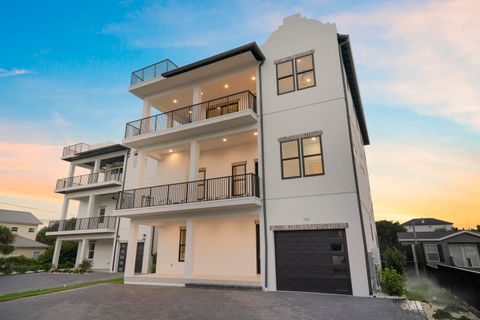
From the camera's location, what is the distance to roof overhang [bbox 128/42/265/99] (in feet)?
39.4

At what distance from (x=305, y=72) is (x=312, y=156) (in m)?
3.98

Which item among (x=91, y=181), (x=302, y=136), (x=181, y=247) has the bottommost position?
(x=181, y=247)

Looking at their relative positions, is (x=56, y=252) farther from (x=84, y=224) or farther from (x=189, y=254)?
(x=189, y=254)

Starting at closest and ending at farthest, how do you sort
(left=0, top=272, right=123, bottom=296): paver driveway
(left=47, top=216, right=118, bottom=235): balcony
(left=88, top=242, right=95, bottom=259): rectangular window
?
(left=0, top=272, right=123, bottom=296): paver driveway < (left=47, top=216, right=118, bottom=235): balcony < (left=88, top=242, right=95, bottom=259): rectangular window

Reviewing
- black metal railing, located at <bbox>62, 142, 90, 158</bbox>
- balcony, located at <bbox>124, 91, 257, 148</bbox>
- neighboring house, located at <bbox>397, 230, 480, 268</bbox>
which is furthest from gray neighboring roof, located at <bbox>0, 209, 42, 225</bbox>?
neighboring house, located at <bbox>397, 230, 480, 268</bbox>

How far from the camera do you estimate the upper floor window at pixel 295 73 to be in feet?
37.6

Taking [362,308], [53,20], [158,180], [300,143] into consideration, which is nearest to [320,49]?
[300,143]

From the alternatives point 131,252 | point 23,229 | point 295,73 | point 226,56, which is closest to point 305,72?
point 295,73

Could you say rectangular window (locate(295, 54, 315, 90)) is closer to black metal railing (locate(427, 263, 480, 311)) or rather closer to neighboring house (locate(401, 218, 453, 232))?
black metal railing (locate(427, 263, 480, 311))

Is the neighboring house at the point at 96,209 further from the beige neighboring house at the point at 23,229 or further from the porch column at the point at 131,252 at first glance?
the beige neighboring house at the point at 23,229

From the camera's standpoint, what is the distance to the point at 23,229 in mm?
37500

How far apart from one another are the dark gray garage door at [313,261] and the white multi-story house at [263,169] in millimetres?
35

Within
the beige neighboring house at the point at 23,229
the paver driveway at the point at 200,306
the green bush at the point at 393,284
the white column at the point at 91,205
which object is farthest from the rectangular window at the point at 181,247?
the beige neighboring house at the point at 23,229

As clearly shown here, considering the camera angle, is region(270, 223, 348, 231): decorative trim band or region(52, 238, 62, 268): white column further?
region(52, 238, 62, 268): white column
